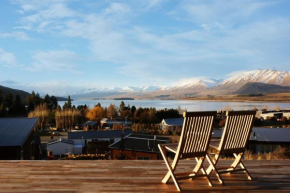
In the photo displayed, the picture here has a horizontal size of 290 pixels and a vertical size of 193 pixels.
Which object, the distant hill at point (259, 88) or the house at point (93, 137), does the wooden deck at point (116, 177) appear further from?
the distant hill at point (259, 88)

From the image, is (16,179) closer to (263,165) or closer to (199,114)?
(199,114)

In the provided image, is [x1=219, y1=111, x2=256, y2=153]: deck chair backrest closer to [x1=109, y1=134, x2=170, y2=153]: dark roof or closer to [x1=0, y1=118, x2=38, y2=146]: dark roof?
[x1=0, y1=118, x2=38, y2=146]: dark roof

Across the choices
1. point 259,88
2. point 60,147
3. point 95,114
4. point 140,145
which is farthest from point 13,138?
point 259,88

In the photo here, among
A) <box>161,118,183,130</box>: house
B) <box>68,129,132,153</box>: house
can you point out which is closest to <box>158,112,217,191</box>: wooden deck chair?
<box>68,129,132,153</box>: house

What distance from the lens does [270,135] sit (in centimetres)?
1847

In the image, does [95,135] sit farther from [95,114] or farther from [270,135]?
[95,114]

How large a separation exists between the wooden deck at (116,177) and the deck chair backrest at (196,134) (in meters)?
0.42

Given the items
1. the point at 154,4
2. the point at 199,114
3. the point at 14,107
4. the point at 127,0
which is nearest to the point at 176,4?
the point at 154,4

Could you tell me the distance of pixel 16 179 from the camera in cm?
357

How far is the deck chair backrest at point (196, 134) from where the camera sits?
3.12 meters

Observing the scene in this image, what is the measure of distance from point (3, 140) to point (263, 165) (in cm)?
1007

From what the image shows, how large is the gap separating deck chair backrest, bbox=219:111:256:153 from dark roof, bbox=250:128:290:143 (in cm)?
1527

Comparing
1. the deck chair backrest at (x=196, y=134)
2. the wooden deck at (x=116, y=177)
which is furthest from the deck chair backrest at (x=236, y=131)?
the wooden deck at (x=116, y=177)

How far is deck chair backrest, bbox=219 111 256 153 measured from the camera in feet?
11.1
